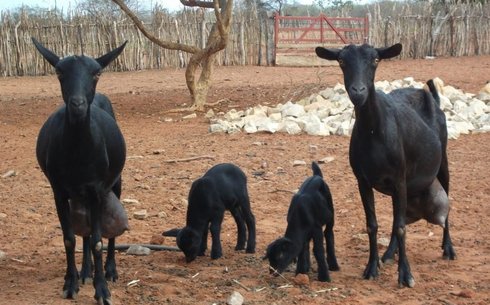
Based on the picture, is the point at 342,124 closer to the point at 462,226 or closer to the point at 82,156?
the point at 462,226

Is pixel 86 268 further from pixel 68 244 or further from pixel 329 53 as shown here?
pixel 329 53

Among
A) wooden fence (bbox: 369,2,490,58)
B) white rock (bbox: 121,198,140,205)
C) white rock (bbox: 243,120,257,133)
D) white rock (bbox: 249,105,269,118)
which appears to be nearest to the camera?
white rock (bbox: 121,198,140,205)

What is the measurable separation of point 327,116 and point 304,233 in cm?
880

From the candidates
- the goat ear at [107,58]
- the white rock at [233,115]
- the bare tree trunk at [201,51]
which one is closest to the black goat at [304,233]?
the goat ear at [107,58]

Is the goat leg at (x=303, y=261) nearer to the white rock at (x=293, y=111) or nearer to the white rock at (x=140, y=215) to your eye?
the white rock at (x=140, y=215)

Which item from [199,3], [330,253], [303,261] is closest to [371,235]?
[330,253]

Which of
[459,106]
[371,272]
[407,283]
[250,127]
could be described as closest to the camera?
[407,283]

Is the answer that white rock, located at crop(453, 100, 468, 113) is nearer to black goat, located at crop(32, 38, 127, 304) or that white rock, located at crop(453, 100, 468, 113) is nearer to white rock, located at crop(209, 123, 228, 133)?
white rock, located at crop(209, 123, 228, 133)

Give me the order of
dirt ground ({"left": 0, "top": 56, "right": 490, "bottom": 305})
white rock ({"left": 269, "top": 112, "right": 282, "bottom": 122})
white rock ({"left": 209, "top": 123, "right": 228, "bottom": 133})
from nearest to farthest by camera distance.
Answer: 1. dirt ground ({"left": 0, "top": 56, "right": 490, "bottom": 305})
2. white rock ({"left": 209, "top": 123, "right": 228, "bottom": 133})
3. white rock ({"left": 269, "top": 112, "right": 282, "bottom": 122})

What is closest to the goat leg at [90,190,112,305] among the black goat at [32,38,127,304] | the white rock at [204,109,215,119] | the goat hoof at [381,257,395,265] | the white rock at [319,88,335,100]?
the black goat at [32,38,127,304]

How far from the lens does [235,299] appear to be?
19.9 ft

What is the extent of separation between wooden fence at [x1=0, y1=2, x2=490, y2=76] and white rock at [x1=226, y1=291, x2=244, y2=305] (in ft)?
79.8

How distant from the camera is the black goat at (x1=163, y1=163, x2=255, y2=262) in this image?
24.2ft

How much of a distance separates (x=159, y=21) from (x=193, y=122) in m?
14.0
